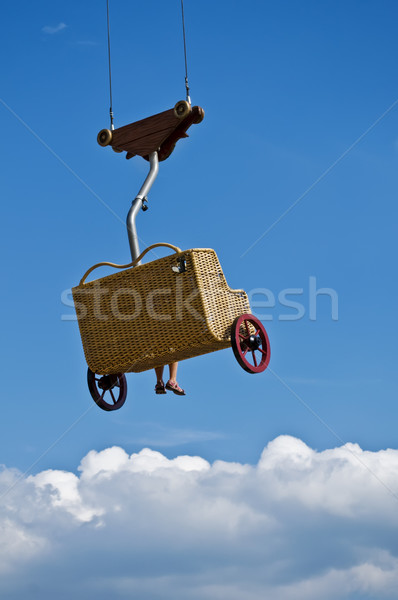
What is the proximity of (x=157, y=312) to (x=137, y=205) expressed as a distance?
0.94 metres

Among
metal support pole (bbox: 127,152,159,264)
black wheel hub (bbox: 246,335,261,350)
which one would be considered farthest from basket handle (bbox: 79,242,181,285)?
black wheel hub (bbox: 246,335,261,350)

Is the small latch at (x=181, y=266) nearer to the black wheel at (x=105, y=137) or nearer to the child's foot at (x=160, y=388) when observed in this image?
the child's foot at (x=160, y=388)

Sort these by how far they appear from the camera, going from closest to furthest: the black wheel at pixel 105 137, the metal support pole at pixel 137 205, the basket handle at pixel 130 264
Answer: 1. the basket handle at pixel 130 264
2. the metal support pole at pixel 137 205
3. the black wheel at pixel 105 137

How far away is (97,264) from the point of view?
8.64 meters

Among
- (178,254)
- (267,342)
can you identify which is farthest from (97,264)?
(267,342)

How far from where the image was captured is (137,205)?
849 cm

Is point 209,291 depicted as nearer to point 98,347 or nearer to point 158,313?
point 158,313

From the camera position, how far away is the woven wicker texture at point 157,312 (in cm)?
801

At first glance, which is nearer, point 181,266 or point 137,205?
point 181,266

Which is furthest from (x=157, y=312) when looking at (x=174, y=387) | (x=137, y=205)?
(x=137, y=205)

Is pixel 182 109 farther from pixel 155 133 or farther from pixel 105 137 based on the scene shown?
→ pixel 105 137

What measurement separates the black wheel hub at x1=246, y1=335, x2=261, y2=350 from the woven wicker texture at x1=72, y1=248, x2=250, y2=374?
20 centimetres

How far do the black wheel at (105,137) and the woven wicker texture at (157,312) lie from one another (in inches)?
48.9

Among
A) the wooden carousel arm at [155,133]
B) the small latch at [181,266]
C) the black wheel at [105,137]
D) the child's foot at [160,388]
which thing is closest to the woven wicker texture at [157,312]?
the small latch at [181,266]
